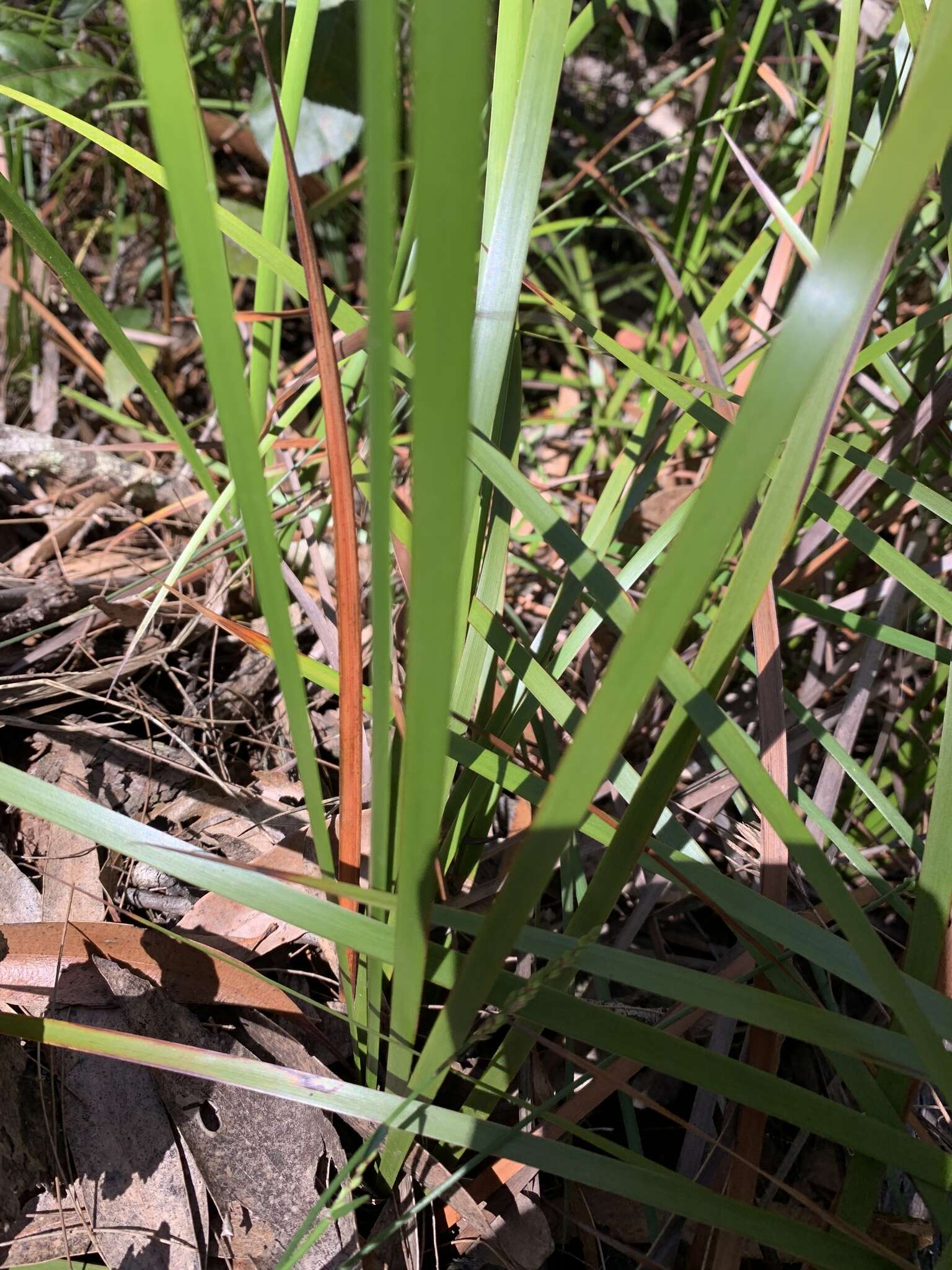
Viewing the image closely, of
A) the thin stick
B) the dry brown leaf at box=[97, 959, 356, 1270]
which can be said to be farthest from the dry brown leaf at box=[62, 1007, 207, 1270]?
the thin stick

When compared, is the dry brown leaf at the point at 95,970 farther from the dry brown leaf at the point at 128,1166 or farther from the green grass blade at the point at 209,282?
the green grass blade at the point at 209,282

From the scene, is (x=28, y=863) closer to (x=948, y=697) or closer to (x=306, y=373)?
(x=306, y=373)

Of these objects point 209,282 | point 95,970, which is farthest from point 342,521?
point 95,970

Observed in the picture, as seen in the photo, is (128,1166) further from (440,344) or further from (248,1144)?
(440,344)

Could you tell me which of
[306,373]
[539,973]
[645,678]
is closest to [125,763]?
[306,373]

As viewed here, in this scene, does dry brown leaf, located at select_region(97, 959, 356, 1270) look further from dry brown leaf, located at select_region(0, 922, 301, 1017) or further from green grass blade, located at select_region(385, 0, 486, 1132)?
green grass blade, located at select_region(385, 0, 486, 1132)

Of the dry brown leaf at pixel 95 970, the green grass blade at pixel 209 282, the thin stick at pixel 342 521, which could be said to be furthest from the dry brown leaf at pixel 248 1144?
the green grass blade at pixel 209 282
